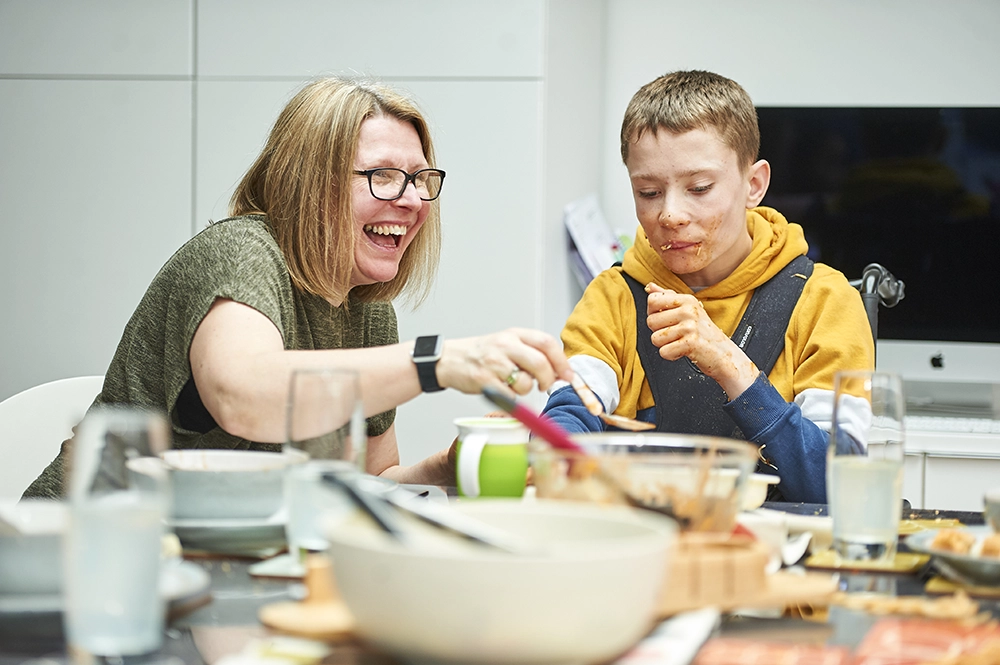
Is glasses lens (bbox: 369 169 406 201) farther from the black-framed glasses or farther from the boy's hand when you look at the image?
the boy's hand

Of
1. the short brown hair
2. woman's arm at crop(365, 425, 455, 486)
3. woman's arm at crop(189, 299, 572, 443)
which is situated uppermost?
the short brown hair

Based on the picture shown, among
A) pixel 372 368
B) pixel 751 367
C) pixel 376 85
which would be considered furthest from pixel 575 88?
pixel 372 368

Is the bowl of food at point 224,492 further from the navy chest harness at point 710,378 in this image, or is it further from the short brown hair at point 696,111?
the short brown hair at point 696,111

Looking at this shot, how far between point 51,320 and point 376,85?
5.41 ft

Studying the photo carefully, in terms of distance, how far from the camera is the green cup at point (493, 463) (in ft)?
3.36

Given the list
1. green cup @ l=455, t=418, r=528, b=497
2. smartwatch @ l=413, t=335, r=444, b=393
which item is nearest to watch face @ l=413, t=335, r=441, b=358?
smartwatch @ l=413, t=335, r=444, b=393

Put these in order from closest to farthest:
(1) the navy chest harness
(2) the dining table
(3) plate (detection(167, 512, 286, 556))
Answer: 1. (2) the dining table
2. (3) plate (detection(167, 512, 286, 556))
3. (1) the navy chest harness

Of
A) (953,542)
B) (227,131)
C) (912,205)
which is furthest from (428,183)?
(912,205)

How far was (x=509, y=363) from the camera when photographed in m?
1.08

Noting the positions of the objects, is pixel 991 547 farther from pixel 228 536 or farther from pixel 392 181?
pixel 392 181

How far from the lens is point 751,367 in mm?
1462

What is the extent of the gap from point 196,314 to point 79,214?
1779mm

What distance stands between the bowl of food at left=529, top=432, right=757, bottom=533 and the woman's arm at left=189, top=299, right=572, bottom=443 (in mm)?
325

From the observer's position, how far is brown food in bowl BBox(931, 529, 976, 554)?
2.76ft
